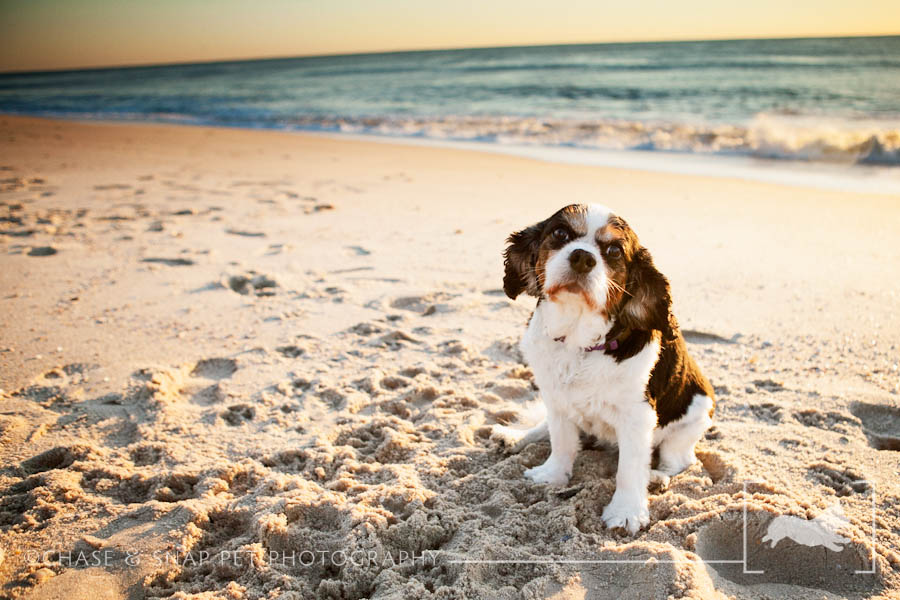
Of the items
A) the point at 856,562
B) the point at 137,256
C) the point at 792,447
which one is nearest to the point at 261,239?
the point at 137,256

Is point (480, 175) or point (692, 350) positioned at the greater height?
point (480, 175)

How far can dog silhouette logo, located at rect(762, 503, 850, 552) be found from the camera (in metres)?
2.23

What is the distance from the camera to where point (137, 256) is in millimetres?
5438

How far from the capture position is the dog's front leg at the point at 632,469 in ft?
7.82

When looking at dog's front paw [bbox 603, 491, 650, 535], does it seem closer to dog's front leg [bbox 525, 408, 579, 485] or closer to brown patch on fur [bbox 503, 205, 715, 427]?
dog's front leg [bbox 525, 408, 579, 485]

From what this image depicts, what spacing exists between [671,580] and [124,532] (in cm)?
217

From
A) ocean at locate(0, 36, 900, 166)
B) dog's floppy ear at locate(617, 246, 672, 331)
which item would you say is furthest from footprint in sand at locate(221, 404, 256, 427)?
ocean at locate(0, 36, 900, 166)

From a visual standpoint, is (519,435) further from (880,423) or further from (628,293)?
(880,423)

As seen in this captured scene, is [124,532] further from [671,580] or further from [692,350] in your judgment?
[692,350]

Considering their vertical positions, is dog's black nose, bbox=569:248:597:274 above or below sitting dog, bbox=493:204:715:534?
above

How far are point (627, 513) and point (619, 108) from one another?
16.7 meters

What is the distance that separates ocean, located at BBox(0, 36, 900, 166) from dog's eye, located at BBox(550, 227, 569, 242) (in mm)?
9423

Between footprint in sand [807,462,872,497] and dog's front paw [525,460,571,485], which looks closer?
footprint in sand [807,462,872,497]

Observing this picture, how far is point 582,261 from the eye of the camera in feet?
7.18
